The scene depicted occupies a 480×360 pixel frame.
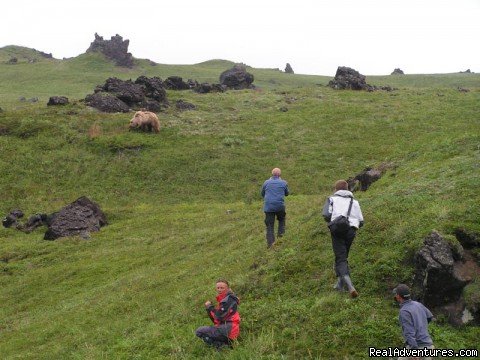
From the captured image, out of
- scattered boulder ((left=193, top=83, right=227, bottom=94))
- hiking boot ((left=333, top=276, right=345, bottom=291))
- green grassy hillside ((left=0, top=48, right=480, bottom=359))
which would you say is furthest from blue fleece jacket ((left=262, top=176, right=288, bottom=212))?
scattered boulder ((left=193, top=83, right=227, bottom=94))

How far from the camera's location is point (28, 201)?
1453 inches

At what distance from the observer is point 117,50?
133 m

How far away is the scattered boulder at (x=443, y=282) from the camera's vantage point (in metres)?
10.4

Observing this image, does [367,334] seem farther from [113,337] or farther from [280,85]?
[280,85]

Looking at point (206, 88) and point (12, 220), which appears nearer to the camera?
point (12, 220)

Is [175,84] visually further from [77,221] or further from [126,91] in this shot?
[77,221]

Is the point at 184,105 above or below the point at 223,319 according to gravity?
above

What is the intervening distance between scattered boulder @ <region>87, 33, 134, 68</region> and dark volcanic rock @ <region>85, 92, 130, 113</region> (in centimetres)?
7560

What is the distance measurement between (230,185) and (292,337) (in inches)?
1127

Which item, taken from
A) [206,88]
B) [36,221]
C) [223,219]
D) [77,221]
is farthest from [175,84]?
[223,219]

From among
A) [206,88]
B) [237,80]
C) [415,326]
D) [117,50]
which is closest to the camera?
[415,326]

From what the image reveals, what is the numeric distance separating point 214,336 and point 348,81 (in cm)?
7120

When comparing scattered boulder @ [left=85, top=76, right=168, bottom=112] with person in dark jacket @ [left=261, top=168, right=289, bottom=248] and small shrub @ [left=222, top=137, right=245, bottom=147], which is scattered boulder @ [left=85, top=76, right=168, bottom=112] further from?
person in dark jacket @ [left=261, top=168, right=289, bottom=248]

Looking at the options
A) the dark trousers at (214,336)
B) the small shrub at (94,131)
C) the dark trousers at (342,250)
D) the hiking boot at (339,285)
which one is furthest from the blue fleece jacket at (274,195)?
the small shrub at (94,131)
